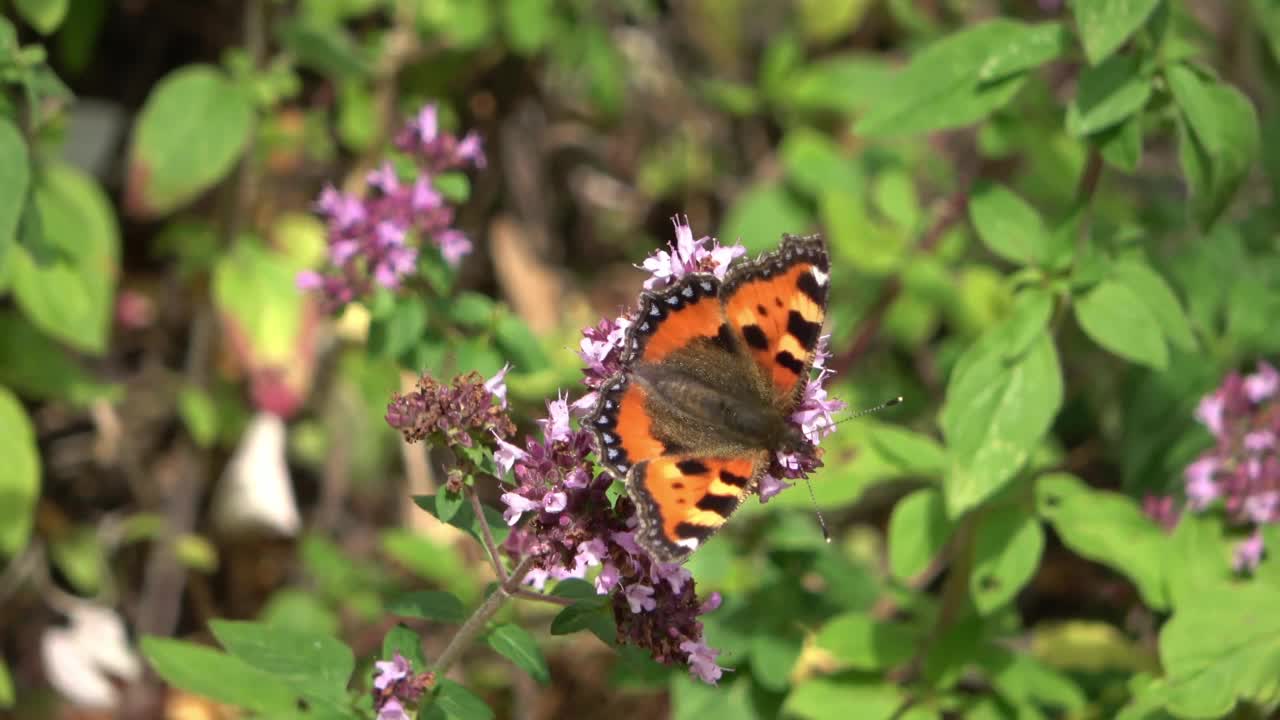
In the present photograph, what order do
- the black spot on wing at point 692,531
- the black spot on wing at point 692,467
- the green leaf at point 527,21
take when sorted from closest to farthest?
the black spot on wing at point 692,531 → the black spot on wing at point 692,467 → the green leaf at point 527,21

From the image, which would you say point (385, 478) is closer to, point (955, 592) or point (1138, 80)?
point (955, 592)

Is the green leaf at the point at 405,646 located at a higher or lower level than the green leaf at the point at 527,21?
lower

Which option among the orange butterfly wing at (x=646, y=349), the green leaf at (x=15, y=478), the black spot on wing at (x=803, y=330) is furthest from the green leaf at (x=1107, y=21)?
the green leaf at (x=15, y=478)

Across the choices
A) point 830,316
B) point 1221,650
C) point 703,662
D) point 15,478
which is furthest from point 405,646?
point 830,316

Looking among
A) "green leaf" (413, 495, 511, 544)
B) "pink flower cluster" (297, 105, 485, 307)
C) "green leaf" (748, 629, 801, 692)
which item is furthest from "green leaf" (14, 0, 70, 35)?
"green leaf" (748, 629, 801, 692)

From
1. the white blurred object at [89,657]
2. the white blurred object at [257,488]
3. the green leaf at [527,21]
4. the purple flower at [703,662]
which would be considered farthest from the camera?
the green leaf at [527,21]

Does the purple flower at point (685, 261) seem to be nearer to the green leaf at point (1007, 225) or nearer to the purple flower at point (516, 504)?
the purple flower at point (516, 504)

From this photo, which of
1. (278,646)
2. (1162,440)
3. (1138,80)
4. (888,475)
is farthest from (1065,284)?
(278,646)
